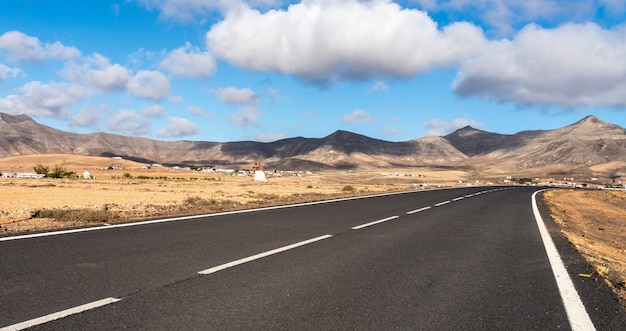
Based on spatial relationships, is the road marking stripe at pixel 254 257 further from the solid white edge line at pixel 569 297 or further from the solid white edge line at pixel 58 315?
the solid white edge line at pixel 569 297

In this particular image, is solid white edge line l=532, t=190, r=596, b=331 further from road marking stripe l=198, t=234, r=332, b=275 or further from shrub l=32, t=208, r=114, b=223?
shrub l=32, t=208, r=114, b=223

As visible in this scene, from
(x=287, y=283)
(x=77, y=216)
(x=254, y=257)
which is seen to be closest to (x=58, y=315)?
(x=287, y=283)

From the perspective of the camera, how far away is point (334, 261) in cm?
746

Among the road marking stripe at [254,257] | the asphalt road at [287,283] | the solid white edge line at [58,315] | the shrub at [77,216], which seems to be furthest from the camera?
the shrub at [77,216]

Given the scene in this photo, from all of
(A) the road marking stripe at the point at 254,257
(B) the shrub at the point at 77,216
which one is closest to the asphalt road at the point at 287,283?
(A) the road marking stripe at the point at 254,257

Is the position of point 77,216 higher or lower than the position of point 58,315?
lower

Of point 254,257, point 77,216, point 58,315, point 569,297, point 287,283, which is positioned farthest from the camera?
point 77,216

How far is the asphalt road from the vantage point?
4.50 m

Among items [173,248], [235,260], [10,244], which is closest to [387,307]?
[235,260]

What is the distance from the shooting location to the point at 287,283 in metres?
5.91

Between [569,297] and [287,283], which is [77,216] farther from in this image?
[569,297]

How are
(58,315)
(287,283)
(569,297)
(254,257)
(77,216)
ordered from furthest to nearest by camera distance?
(77,216), (254,257), (287,283), (569,297), (58,315)

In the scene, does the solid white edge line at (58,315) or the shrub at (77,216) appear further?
the shrub at (77,216)

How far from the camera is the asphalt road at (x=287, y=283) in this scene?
4.50 metres
